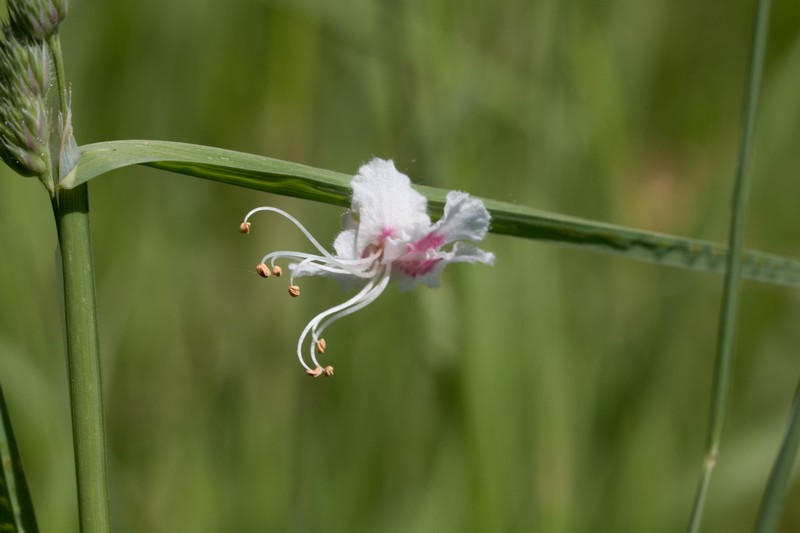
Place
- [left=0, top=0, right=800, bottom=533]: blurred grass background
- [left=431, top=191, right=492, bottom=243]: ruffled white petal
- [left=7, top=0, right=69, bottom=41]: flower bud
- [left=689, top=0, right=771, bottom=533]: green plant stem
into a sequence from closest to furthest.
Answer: [left=7, top=0, right=69, bottom=41]: flower bud → [left=431, top=191, right=492, bottom=243]: ruffled white petal → [left=689, top=0, right=771, bottom=533]: green plant stem → [left=0, top=0, right=800, bottom=533]: blurred grass background

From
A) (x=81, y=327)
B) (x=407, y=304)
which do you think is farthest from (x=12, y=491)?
(x=407, y=304)

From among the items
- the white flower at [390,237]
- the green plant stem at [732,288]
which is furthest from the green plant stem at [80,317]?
the green plant stem at [732,288]

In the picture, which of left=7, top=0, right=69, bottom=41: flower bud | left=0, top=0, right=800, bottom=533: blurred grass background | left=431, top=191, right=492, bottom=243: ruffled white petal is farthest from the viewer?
left=0, top=0, right=800, bottom=533: blurred grass background

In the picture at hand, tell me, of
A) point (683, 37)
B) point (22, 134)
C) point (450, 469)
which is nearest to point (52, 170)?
point (22, 134)

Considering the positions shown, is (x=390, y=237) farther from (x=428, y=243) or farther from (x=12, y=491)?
(x=12, y=491)

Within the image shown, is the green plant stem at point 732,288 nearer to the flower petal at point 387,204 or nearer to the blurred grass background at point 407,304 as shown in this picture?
the flower petal at point 387,204

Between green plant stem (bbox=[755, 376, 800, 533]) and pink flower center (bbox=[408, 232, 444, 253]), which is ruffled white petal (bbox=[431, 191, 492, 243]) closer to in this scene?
pink flower center (bbox=[408, 232, 444, 253])

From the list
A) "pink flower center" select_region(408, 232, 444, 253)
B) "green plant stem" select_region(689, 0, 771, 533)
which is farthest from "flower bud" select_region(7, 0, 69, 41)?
"green plant stem" select_region(689, 0, 771, 533)
